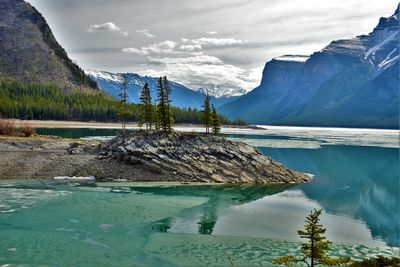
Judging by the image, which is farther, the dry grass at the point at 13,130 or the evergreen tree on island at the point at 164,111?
the dry grass at the point at 13,130

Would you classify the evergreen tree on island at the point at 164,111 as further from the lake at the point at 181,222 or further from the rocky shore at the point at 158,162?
the lake at the point at 181,222

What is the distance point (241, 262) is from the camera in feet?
96.9

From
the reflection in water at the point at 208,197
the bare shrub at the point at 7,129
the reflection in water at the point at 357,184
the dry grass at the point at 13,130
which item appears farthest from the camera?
the dry grass at the point at 13,130

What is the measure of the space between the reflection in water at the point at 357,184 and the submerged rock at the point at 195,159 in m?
8.15

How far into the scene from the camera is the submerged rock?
229 ft

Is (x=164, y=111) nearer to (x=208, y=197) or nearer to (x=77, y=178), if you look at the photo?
(x=77, y=178)

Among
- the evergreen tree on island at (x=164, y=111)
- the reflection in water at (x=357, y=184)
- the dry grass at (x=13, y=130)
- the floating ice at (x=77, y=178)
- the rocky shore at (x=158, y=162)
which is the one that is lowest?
the reflection in water at (x=357, y=184)

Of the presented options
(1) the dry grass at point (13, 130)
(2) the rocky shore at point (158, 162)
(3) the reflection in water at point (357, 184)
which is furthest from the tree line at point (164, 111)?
(1) the dry grass at point (13, 130)

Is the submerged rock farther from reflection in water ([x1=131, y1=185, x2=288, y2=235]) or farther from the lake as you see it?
reflection in water ([x1=131, y1=185, x2=288, y2=235])

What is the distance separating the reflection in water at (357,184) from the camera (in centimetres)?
4671

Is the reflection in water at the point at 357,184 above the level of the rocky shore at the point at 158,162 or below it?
below

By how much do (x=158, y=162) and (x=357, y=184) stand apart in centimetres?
3582

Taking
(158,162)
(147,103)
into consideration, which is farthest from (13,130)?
(158,162)

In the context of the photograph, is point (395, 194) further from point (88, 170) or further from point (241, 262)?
point (88, 170)
